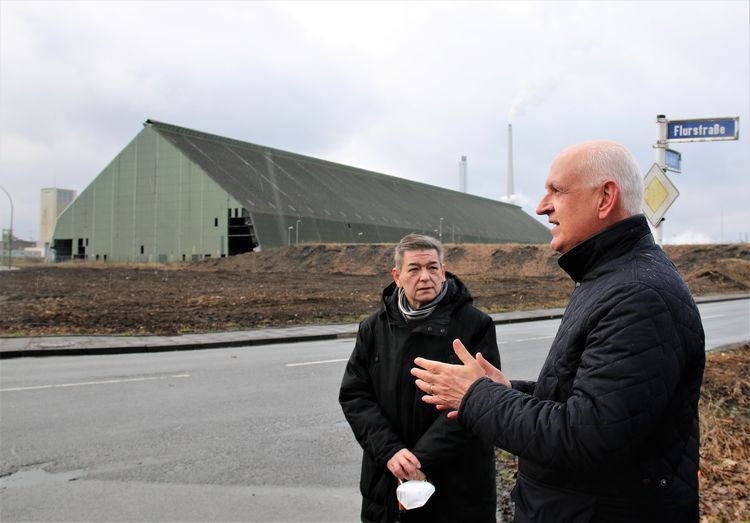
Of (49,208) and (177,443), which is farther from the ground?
(49,208)

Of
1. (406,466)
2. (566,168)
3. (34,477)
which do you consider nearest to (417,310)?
(406,466)

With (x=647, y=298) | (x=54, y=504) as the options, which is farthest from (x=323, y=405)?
(x=647, y=298)

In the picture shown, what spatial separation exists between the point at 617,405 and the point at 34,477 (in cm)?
530

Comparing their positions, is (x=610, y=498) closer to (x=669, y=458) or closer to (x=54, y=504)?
(x=669, y=458)

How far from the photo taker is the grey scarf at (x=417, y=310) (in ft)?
10.8

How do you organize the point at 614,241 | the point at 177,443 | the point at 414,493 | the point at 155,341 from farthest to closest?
the point at 155,341
the point at 177,443
the point at 414,493
the point at 614,241

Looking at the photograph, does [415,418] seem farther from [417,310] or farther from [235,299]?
[235,299]

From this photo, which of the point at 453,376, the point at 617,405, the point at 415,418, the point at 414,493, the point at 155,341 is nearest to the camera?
the point at 617,405

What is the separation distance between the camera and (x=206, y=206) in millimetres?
63719

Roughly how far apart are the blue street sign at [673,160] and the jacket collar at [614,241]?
7538mm

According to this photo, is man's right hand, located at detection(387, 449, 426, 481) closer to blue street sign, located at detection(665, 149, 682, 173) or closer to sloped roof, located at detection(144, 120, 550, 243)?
blue street sign, located at detection(665, 149, 682, 173)

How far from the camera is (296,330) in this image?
17.3 metres

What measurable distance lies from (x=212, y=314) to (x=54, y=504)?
15.4 m

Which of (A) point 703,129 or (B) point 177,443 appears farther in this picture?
(A) point 703,129
